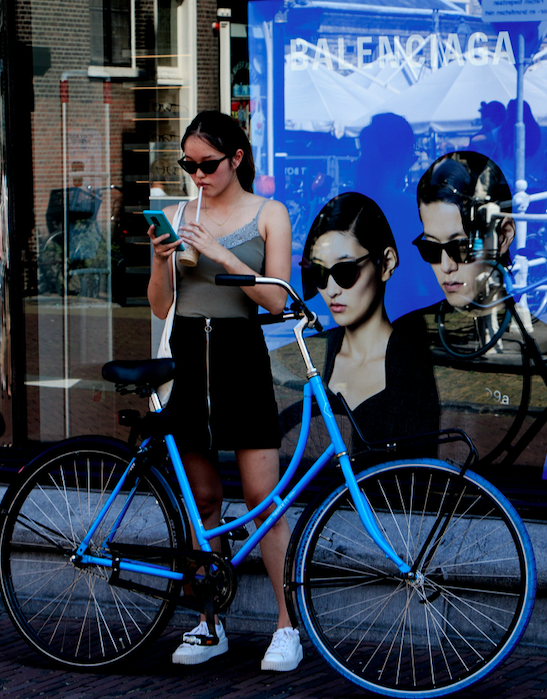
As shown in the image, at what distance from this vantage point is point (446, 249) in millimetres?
4594

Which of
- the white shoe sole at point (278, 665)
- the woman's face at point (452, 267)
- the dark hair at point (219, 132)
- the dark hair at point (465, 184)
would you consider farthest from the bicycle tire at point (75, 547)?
the dark hair at point (465, 184)

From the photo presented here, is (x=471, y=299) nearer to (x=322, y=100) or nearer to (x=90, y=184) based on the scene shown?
(x=322, y=100)

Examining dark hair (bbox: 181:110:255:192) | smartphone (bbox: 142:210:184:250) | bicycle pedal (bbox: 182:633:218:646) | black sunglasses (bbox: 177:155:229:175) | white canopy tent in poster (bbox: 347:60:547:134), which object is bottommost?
bicycle pedal (bbox: 182:633:218:646)

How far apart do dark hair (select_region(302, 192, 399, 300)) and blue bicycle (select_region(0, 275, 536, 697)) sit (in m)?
1.52

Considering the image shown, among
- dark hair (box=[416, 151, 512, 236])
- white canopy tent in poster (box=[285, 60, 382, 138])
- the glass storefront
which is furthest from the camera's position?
the glass storefront

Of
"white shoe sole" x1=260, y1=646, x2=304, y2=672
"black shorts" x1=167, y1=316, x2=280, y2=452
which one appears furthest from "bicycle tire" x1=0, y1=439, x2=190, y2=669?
"white shoe sole" x1=260, y1=646, x2=304, y2=672

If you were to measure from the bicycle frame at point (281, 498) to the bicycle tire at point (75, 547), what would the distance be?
0.15 ft

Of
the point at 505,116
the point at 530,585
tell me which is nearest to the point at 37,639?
the point at 530,585

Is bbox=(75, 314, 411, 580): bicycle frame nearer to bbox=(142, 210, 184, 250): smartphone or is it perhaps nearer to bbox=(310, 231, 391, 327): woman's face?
bbox=(142, 210, 184, 250): smartphone

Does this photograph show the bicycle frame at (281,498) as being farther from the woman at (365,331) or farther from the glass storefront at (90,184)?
the glass storefront at (90,184)

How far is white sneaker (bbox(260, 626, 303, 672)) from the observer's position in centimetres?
334

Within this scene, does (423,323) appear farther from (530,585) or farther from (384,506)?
(530,585)

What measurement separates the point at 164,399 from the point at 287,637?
3.27 ft

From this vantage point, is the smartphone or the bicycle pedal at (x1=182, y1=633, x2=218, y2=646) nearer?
the smartphone
